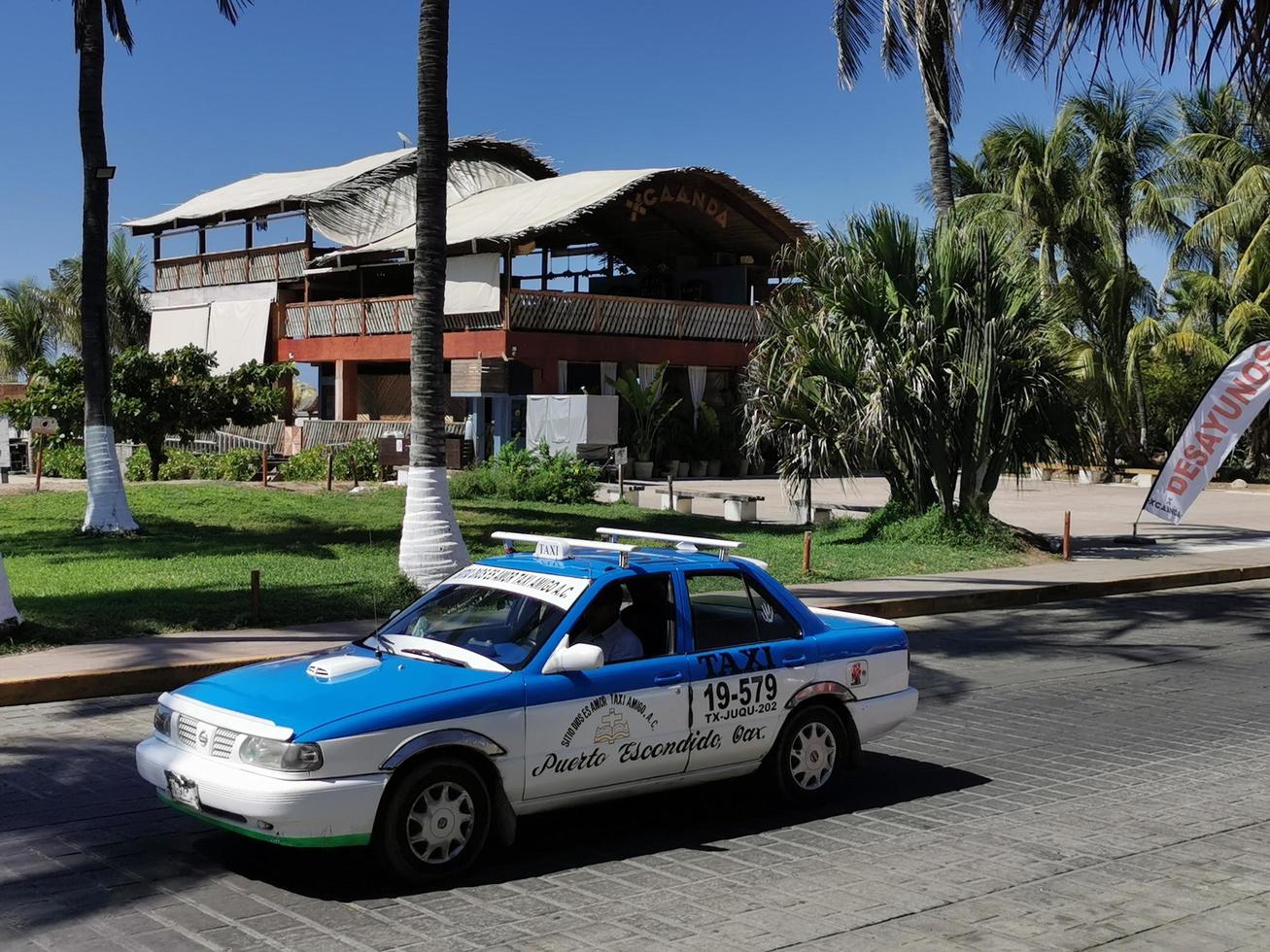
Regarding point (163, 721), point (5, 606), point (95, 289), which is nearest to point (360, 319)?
point (95, 289)

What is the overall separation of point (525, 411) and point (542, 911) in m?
30.5

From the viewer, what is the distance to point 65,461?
30672 millimetres

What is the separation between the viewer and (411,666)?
21.2 feet

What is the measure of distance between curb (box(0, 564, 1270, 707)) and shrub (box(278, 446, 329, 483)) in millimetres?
16953

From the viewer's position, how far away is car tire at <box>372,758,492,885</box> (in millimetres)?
5805

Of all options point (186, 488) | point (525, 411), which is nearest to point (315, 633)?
point (186, 488)

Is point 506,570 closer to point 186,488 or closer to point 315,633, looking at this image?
point 315,633

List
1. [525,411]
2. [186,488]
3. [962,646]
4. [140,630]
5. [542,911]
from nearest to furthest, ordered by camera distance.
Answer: [542,911] → [140,630] → [962,646] → [186,488] → [525,411]

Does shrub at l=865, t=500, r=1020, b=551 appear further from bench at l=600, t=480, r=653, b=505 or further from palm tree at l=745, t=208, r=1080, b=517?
bench at l=600, t=480, r=653, b=505

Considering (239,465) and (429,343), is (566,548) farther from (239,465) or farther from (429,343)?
(239,465)

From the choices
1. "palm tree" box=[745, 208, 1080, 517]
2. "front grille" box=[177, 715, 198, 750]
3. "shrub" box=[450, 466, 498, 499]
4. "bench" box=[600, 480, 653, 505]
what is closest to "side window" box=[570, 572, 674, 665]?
"front grille" box=[177, 715, 198, 750]

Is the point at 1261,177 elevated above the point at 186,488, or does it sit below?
above

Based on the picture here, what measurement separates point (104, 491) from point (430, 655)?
46.2ft

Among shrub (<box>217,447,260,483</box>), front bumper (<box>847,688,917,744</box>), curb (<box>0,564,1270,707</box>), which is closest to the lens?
front bumper (<box>847,688,917,744</box>)
